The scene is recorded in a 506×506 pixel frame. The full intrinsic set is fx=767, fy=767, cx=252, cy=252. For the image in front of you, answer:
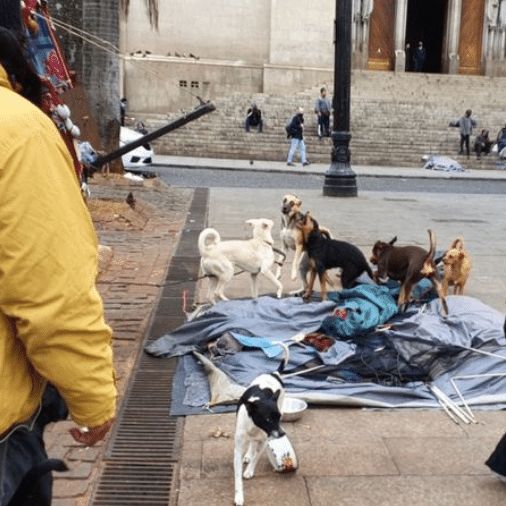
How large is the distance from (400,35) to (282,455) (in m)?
38.2

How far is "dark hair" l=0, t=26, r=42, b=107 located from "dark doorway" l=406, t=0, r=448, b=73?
44.8 metres

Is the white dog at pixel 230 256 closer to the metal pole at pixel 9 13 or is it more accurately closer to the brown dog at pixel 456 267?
the brown dog at pixel 456 267

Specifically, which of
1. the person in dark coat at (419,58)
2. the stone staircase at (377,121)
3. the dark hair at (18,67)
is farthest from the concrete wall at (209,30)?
the dark hair at (18,67)

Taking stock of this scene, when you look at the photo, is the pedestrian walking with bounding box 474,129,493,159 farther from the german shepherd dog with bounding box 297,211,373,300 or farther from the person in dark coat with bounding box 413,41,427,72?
the german shepherd dog with bounding box 297,211,373,300

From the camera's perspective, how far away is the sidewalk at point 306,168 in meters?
24.7

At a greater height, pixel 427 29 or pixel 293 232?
pixel 427 29

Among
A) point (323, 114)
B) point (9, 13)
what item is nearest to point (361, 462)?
point (9, 13)

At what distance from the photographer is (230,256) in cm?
695

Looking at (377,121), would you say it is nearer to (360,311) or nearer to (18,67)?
(360,311)

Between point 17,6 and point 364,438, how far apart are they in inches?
115

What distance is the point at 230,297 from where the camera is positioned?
297 inches

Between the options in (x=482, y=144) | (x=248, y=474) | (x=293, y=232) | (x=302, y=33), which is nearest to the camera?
(x=248, y=474)

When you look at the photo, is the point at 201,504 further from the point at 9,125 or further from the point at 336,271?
the point at 336,271

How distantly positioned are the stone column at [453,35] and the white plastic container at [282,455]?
39375mm
